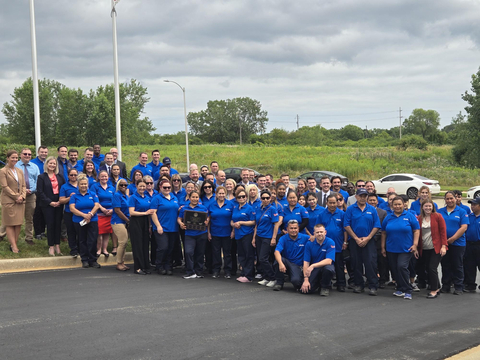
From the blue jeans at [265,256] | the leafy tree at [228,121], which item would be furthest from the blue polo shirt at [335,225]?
the leafy tree at [228,121]

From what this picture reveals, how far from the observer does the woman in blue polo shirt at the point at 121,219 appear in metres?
10.3

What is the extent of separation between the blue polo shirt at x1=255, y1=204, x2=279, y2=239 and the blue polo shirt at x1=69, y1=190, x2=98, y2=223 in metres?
3.50

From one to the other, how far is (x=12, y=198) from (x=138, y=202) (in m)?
2.74

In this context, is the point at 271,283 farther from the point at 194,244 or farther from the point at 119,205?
the point at 119,205

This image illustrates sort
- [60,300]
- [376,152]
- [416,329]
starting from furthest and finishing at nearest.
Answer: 1. [376,152]
2. [60,300]
3. [416,329]

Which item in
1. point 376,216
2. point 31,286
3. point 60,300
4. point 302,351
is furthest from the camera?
point 376,216

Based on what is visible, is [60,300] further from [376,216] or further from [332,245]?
[376,216]

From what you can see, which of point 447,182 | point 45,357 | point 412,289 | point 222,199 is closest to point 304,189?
point 222,199

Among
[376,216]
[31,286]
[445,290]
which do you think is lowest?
[445,290]

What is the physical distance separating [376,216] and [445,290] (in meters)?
2.11

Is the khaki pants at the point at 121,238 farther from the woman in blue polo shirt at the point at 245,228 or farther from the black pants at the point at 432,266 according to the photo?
the black pants at the point at 432,266

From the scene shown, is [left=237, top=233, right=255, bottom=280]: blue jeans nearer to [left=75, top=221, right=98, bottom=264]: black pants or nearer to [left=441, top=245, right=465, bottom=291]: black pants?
[left=75, top=221, right=98, bottom=264]: black pants

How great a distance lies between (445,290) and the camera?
957 cm

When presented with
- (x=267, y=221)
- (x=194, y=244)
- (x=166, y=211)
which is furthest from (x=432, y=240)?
(x=166, y=211)
